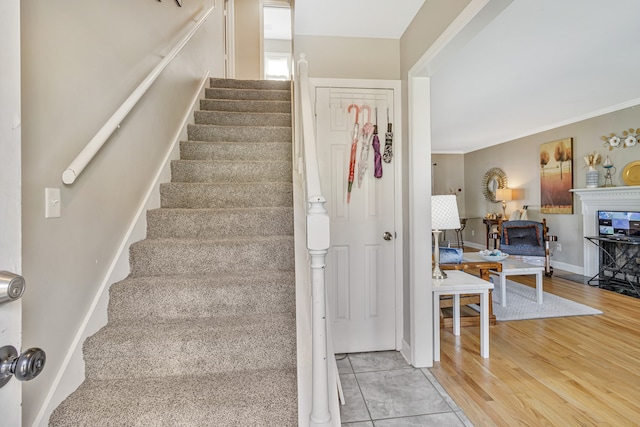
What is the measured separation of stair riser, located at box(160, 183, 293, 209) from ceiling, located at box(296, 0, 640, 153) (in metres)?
1.27

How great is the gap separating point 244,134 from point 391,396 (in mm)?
2255

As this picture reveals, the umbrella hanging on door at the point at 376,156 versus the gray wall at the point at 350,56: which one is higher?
the gray wall at the point at 350,56

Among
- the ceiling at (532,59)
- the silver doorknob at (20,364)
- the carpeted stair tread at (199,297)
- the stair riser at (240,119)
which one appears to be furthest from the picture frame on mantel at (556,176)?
the silver doorknob at (20,364)

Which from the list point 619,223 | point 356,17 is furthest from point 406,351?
point 619,223

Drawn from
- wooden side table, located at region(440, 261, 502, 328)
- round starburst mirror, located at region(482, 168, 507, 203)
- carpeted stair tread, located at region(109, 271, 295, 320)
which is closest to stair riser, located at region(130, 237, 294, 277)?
carpeted stair tread, located at region(109, 271, 295, 320)

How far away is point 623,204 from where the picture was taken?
441 centimetres

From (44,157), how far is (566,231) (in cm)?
672

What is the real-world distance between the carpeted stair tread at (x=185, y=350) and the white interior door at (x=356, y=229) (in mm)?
1178

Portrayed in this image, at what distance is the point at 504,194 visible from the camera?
660 centimetres

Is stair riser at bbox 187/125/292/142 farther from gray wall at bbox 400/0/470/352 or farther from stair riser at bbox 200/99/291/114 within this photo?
gray wall at bbox 400/0/470/352

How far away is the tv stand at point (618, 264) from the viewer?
421 cm

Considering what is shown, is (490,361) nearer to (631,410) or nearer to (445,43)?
(631,410)

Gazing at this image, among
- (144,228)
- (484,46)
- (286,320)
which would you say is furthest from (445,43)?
(144,228)

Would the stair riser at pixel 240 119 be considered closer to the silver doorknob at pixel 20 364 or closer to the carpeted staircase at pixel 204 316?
the carpeted staircase at pixel 204 316
